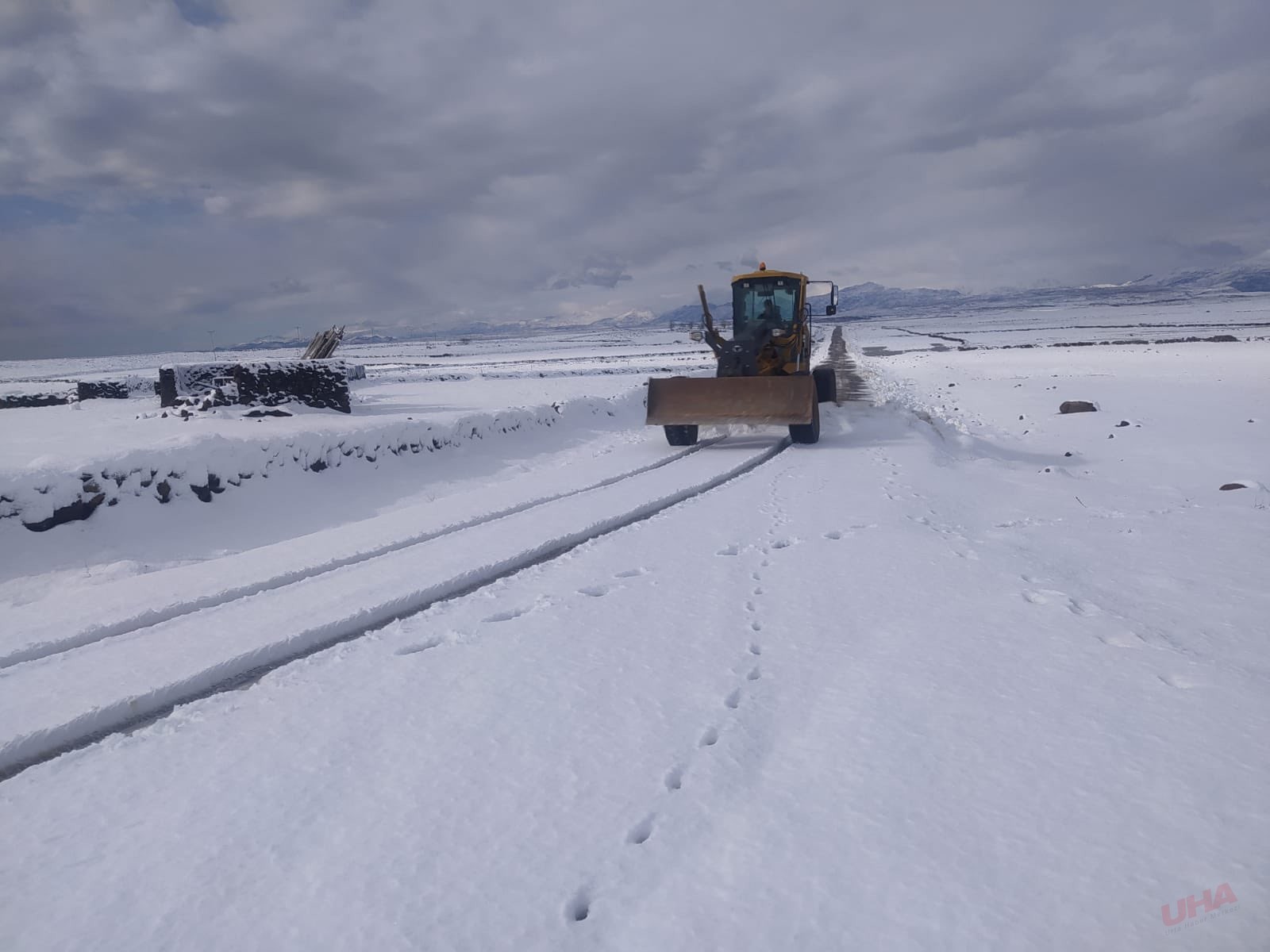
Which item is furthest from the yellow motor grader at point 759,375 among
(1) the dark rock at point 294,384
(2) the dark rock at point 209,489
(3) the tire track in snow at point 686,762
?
(3) the tire track in snow at point 686,762

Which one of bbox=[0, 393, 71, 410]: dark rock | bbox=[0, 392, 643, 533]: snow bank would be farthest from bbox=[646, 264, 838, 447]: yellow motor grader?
bbox=[0, 393, 71, 410]: dark rock

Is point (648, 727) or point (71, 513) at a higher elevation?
point (71, 513)

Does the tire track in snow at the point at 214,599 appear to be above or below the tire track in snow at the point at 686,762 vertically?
above

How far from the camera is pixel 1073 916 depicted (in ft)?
6.51

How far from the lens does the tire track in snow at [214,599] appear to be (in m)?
4.29

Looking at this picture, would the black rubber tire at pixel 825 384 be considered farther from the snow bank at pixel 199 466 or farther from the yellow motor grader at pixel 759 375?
the snow bank at pixel 199 466

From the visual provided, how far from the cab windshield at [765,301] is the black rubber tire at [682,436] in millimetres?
2441

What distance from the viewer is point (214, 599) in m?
5.05

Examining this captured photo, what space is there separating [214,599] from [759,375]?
9.77m

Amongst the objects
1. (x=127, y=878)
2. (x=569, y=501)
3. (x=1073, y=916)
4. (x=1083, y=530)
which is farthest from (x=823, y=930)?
(x=569, y=501)

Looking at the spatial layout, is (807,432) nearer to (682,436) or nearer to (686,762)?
(682,436)

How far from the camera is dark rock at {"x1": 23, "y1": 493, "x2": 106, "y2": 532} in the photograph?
702 cm

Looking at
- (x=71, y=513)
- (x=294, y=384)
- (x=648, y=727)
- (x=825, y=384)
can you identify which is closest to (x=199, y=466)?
(x=71, y=513)

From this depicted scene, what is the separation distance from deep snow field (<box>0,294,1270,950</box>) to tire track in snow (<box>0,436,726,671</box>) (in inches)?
1.1
